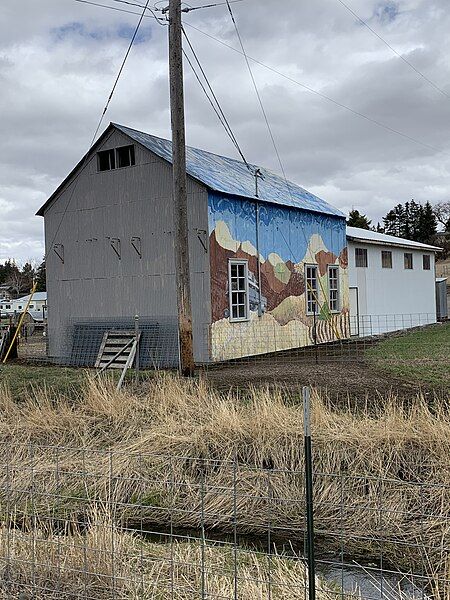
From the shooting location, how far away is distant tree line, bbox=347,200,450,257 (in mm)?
67750

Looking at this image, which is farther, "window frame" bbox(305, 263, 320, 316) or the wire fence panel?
"window frame" bbox(305, 263, 320, 316)

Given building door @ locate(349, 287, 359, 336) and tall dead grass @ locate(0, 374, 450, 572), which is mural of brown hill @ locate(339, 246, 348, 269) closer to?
building door @ locate(349, 287, 359, 336)

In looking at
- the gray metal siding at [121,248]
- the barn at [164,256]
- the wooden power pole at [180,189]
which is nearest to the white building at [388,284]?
the barn at [164,256]

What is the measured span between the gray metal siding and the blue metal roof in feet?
1.02

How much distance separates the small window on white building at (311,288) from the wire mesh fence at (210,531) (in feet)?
43.2

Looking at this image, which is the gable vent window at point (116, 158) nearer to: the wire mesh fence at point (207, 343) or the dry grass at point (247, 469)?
the wire mesh fence at point (207, 343)

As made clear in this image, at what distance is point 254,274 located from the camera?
1758 cm

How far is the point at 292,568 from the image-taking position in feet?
15.7

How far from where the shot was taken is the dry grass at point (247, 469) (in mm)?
6098

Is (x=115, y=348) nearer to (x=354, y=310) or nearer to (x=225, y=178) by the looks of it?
(x=225, y=178)

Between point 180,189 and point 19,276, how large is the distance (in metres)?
71.8

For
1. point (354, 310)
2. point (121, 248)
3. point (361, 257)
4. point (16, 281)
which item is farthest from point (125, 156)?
point (16, 281)

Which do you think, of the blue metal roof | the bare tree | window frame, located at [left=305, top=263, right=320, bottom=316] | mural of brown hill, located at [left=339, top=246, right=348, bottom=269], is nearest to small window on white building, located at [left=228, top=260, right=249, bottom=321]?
the blue metal roof

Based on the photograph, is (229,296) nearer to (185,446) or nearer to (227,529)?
(185,446)
